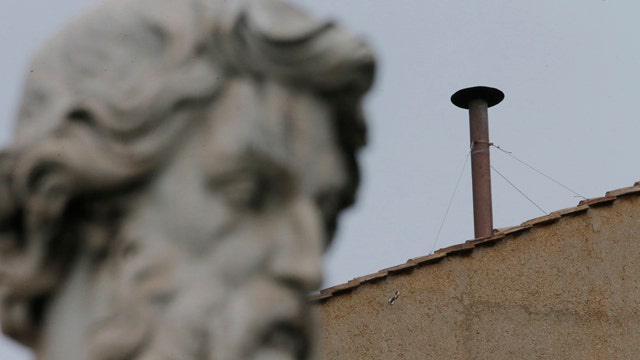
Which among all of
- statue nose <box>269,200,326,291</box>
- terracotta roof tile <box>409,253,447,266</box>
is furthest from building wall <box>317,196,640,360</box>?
statue nose <box>269,200,326,291</box>

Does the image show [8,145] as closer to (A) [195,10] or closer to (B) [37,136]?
(B) [37,136]

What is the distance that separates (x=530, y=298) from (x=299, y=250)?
10.6 meters

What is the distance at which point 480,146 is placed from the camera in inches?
644

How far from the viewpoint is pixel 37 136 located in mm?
1448

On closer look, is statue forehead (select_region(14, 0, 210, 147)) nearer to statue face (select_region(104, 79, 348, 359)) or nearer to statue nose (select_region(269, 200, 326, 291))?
statue face (select_region(104, 79, 348, 359))

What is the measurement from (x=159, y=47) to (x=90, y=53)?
7cm

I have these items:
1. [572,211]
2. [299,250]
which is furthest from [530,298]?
[299,250]

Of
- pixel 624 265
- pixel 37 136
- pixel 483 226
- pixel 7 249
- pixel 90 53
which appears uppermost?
pixel 483 226

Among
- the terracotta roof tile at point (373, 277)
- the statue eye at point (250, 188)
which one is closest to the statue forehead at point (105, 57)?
the statue eye at point (250, 188)

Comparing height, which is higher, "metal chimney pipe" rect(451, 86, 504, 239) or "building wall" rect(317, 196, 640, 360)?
"metal chimney pipe" rect(451, 86, 504, 239)

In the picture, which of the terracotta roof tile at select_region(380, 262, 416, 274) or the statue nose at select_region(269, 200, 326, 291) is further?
the terracotta roof tile at select_region(380, 262, 416, 274)

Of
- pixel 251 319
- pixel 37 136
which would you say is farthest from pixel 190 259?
pixel 37 136

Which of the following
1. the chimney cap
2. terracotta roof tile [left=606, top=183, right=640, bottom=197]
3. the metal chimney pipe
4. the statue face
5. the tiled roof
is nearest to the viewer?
the statue face

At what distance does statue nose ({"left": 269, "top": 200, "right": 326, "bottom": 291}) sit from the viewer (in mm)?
1449
